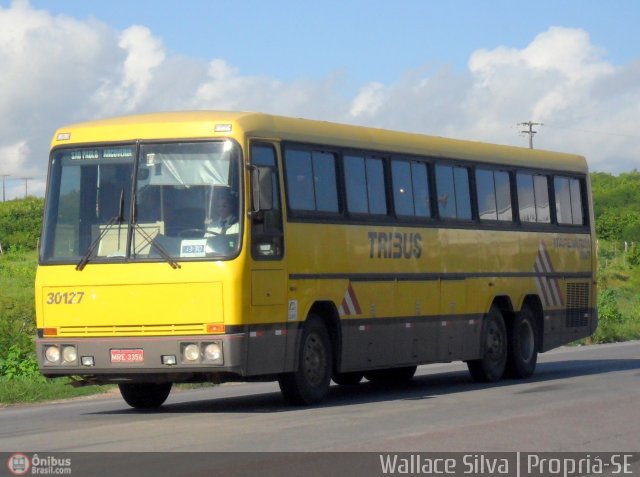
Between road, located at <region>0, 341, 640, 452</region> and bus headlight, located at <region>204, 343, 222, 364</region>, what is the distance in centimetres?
65

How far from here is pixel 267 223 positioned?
49.9 ft

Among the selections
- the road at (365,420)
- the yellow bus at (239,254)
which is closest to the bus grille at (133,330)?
the yellow bus at (239,254)

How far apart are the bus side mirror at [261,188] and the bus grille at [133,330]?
1.49 metres

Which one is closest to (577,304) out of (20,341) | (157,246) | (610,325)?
(157,246)

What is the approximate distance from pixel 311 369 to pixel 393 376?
5.22m

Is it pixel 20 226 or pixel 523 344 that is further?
pixel 20 226

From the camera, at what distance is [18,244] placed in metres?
85.1

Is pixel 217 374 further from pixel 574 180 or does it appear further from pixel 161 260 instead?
pixel 574 180

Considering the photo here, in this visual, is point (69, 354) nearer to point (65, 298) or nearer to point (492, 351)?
point (65, 298)

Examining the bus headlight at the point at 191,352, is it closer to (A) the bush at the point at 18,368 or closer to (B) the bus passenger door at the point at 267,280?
(B) the bus passenger door at the point at 267,280

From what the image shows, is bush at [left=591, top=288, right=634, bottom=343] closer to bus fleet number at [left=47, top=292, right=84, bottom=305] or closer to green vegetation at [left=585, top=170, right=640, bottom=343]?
green vegetation at [left=585, top=170, right=640, bottom=343]

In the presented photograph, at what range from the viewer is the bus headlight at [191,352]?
14.5 meters
